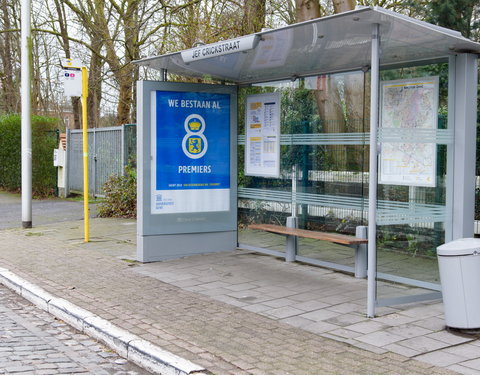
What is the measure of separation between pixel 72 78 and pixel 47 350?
21.4 ft

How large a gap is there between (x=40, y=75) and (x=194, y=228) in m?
23.3

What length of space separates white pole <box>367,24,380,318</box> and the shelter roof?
290 millimetres

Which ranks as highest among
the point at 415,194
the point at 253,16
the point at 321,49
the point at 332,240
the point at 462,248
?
the point at 253,16

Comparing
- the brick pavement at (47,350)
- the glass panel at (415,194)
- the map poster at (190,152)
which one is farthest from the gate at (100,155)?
the glass panel at (415,194)

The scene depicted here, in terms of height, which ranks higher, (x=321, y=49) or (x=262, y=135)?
(x=321, y=49)

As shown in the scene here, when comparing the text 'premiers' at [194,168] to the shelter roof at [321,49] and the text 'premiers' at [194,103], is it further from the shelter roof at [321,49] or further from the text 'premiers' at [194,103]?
the shelter roof at [321,49]

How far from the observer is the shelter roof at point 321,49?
5.68m

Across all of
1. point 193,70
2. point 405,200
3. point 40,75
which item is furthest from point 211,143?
point 40,75

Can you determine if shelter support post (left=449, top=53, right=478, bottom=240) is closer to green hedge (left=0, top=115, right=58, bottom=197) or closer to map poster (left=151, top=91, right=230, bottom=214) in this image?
map poster (left=151, top=91, right=230, bottom=214)

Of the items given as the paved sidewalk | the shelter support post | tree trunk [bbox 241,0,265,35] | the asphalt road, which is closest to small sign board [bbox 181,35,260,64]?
the shelter support post

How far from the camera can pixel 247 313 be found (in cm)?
609

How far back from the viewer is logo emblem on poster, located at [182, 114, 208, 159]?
8.95m

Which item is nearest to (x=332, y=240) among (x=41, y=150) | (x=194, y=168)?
(x=194, y=168)

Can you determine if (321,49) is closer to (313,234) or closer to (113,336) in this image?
(313,234)
